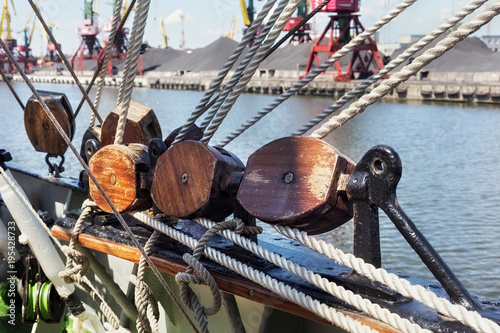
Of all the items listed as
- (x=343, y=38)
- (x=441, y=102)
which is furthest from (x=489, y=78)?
(x=343, y=38)

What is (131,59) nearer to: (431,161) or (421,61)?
(421,61)

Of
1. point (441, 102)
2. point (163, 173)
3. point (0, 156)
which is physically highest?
point (163, 173)

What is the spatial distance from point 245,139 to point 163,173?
28.4ft

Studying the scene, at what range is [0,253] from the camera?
8.03 feet

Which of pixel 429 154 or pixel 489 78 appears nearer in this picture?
pixel 429 154

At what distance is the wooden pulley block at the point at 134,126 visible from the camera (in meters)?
1.76

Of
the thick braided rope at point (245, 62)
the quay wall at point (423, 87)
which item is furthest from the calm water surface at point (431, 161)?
the thick braided rope at point (245, 62)

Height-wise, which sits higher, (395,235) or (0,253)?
(0,253)

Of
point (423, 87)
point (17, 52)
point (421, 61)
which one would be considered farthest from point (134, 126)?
point (17, 52)

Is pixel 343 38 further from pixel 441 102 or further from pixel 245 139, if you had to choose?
pixel 245 139

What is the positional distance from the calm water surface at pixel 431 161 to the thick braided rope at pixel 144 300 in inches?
107

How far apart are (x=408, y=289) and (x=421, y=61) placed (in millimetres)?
441

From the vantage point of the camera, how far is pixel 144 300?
1.47 meters

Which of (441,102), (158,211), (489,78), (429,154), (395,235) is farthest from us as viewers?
(489,78)
